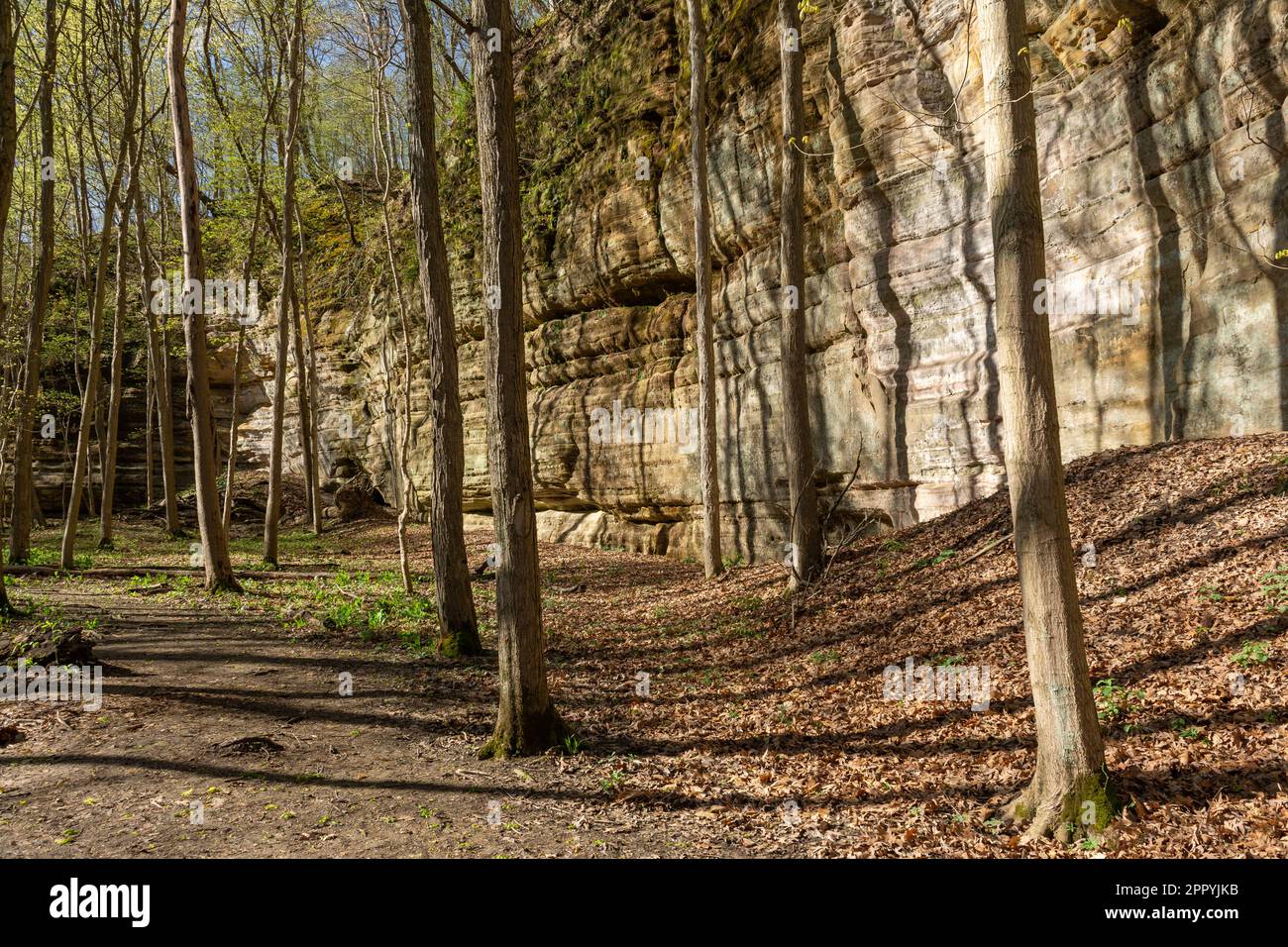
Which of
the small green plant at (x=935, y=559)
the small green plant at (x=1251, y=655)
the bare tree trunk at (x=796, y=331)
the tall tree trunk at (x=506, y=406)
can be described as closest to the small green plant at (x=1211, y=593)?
the small green plant at (x=1251, y=655)

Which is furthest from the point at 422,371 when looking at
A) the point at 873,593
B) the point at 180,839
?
the point at 180,839

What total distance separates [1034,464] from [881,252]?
10377 mm

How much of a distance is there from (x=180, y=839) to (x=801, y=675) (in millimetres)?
6360

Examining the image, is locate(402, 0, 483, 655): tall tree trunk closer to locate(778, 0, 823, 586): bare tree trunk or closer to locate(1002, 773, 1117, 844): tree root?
locate(778, 0, 823, 586): bare tree trunk

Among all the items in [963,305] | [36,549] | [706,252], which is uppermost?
[706,252]

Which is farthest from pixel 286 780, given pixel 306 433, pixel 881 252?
pixel 306 433

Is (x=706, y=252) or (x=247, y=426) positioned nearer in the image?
(x=706, y=252)

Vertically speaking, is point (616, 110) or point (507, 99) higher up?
point (616, 110)

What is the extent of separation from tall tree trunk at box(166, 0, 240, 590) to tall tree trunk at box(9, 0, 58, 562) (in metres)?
2.71

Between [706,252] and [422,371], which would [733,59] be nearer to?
[706,252]

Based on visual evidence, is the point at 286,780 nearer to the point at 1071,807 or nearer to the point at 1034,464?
the point at 1071,807

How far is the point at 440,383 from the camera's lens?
1027 cm

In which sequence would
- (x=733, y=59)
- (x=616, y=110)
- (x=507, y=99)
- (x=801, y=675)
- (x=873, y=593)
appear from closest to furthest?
(x=507, y=99) < (x=801, y=675) < (x=873, y=593) < (x=733, y=59) < (x=616, y=110)

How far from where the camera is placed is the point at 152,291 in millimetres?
25719
